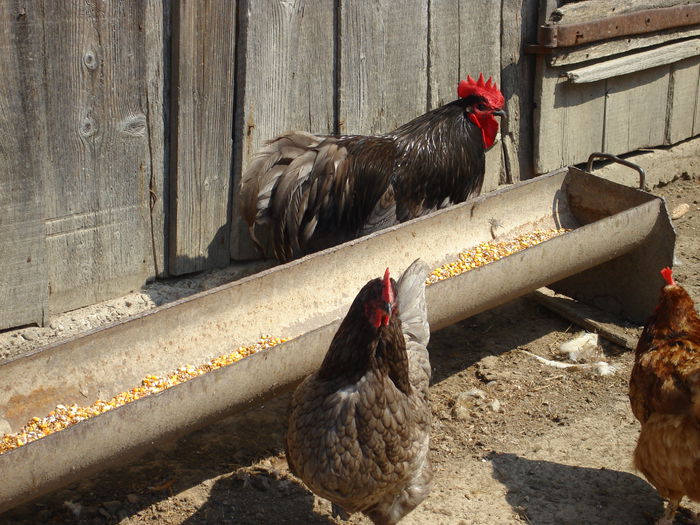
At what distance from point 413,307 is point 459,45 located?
106 inches

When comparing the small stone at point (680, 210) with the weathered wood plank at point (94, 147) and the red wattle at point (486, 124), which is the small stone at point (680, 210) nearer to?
the red wattle at point (486, 124)

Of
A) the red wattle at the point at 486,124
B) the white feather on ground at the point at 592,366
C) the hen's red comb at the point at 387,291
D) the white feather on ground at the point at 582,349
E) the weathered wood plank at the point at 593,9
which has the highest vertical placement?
the weathered wood plank at the point at 593,9

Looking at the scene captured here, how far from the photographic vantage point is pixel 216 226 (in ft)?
17.6

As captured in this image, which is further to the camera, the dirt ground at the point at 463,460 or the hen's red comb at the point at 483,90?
the hen's red comb at the point at 483,90

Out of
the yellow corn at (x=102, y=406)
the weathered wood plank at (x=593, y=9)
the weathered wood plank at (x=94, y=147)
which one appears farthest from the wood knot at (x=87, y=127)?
the weathered wood plank at (x=593, y=9)

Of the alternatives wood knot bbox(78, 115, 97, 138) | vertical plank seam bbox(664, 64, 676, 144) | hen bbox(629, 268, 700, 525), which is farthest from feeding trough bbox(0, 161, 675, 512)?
vertical plank seam bbox(664, 64, 676, 144)

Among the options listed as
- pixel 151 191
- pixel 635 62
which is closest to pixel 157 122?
pixel 151 191

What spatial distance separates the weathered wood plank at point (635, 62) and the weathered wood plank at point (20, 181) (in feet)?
13.5

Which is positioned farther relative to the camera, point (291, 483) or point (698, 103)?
point (698, 103)

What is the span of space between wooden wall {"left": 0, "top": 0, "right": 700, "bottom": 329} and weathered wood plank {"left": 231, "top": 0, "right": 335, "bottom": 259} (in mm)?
10

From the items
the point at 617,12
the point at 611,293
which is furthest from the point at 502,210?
the point at 617,12

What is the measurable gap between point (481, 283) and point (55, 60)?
256cm

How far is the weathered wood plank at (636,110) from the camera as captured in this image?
7152 millimetres

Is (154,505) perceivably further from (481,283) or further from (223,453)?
(481,283)
